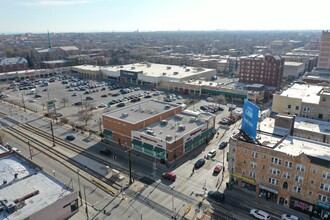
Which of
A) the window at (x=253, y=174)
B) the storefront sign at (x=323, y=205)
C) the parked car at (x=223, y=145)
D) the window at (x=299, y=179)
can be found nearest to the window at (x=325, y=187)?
the storefront sign at (x=323, y=205)

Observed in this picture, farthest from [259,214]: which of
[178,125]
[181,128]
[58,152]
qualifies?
[58,152]

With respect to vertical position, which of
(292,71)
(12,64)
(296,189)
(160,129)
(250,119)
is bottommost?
Answer: (296,189)

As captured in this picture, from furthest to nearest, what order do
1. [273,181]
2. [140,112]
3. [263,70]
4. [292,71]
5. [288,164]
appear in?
[292,71] < [263,70] < [140,112] < [273,181] < [288,164]

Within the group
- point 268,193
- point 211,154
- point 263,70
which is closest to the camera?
point 268,193

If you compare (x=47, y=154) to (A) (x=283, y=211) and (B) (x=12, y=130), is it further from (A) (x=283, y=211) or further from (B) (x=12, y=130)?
(A) (x=283, y=211)

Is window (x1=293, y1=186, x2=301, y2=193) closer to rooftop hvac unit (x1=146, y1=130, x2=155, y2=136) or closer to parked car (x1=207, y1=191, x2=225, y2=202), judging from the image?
parked car (x1=207, y1=191, x2=225, y2=202)

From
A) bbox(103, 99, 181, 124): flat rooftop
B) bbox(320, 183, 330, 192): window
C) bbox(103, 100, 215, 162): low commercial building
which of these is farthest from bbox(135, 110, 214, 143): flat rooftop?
bbox(320, 183, 330, 192): window

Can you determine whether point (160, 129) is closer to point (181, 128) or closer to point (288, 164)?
point (181, 128)

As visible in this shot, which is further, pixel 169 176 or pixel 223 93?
pixel 223 93
